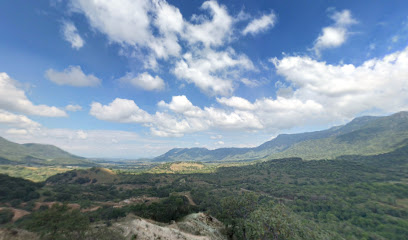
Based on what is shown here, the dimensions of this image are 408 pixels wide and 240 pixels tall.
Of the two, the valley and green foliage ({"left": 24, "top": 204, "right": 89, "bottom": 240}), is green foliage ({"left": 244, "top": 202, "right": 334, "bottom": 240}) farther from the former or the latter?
green foliage ({"left": 24, "top": 204, "right": 89, "bottom": 240})

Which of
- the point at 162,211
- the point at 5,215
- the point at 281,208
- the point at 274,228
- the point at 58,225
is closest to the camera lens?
the point at 58,225

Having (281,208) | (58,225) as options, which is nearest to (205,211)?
(281,208)

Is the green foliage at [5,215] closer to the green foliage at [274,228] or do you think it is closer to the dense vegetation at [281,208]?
the dense vegetation at [281,208]

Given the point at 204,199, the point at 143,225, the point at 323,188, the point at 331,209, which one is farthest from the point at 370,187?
the point at 143,225

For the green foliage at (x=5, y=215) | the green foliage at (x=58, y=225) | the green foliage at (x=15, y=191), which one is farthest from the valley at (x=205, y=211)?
the green foliage at (x=5, y=215)

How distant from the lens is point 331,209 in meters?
134

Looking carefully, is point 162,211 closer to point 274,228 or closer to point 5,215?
point 274,228

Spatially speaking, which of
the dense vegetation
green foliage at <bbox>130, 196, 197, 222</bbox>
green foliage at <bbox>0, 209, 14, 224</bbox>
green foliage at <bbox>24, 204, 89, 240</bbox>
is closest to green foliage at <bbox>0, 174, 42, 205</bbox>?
the dense vegetation

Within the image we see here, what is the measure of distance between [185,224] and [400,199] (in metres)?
192

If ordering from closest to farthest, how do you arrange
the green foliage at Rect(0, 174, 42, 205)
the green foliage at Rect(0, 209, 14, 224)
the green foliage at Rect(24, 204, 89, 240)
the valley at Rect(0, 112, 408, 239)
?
1. the green foliage at Rect(24, 204, 89, 240)
2. the valley at Rect(0, 112, 408, 239)
3. the green foliage at Rect(0, 209, 14, 224)
4. the green foliage at Rect(0, 174, 42, 205)

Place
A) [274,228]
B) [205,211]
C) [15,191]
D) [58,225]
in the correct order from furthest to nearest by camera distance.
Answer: [15,191]
[205,211]
[274,228]
[58,225]

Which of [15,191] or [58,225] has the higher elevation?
[58,225]

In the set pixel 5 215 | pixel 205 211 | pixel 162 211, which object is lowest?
pixel 205 211

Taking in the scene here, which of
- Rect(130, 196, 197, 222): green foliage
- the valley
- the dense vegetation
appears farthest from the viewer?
Rect(130, 196, 197, 222): green foliage
